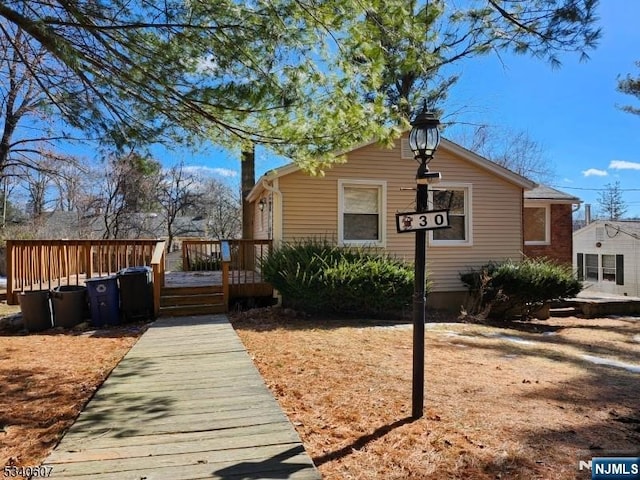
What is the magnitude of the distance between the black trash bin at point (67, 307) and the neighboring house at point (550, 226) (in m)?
12.8

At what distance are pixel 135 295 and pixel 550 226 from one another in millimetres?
12918

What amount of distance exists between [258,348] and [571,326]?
7.90 metres

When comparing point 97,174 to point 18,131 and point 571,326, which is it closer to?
point 18,131

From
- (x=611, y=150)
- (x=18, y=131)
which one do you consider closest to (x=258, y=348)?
(x=18, y=131)

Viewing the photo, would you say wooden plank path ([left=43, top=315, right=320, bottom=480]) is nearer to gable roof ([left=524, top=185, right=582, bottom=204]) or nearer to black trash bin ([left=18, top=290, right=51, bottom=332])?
black trash bin ([left=18, top=290, right=51, bottom=332])

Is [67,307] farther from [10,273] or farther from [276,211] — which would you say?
[276,211]

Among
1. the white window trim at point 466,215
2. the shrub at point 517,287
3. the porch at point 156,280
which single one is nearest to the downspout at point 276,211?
the porch at point 156,280

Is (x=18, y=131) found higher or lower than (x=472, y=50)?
higher

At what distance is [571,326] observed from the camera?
9.98 meters

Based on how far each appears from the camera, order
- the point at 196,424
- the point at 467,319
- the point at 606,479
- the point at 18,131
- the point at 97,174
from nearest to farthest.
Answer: the point at 606,479 → the point at 196,424 → the point at 467,319 → the point at 18,131 → the point at 97,174

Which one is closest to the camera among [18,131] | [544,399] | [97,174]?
[544,399]

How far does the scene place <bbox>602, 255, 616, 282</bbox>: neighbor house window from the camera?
21.6m

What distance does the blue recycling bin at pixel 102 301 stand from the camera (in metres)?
7.64

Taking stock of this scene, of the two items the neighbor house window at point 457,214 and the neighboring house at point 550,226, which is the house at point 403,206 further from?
the neighboring house at point 550,226
